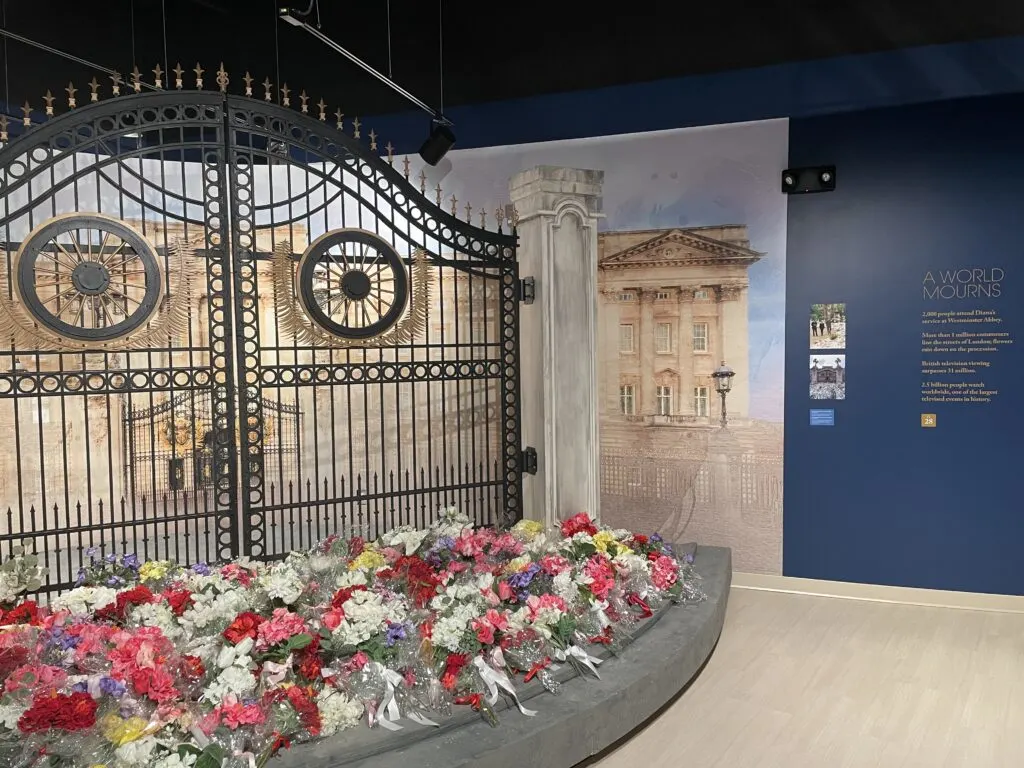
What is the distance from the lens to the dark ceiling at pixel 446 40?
446 cm

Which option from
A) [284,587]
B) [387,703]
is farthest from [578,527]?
[387,703]

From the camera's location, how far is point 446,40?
18.1 feet

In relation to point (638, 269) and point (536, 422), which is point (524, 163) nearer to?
point (638, 269)

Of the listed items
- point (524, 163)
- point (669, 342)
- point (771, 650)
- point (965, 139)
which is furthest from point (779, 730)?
point (524, 163)

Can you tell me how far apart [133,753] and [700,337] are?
15.3 feet

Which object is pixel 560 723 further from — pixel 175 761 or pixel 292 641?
pixel 175 761

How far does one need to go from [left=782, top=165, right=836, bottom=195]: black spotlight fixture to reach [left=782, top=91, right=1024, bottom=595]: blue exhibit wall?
0.06 m

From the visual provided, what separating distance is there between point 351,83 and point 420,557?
354cm

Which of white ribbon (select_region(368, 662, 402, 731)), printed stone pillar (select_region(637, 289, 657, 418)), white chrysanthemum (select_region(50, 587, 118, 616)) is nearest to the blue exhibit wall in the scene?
printed stone pillar (select_region(637, 289, 657, 418))

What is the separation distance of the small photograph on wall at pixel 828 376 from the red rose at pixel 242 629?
412 centimetres

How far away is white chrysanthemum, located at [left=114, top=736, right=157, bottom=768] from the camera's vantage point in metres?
2.32

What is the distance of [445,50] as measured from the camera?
5516mm

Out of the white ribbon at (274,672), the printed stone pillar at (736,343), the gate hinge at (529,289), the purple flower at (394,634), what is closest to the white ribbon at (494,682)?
the purple flower at (394,634)

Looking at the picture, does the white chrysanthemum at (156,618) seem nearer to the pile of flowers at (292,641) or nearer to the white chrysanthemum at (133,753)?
the pile of flowers at (292,641)
